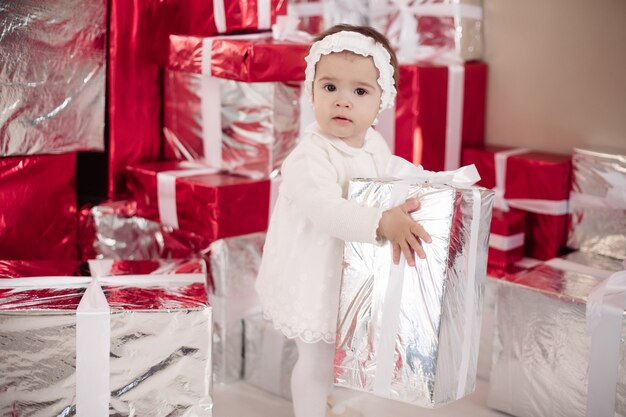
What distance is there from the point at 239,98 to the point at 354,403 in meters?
0.71

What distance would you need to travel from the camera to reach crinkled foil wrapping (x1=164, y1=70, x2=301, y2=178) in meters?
1.62

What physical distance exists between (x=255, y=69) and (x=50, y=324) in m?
0.66

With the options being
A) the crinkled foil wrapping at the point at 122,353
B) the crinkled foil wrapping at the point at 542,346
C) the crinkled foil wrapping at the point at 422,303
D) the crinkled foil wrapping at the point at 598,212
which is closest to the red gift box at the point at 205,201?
the crinkled foil wrapping at the point at 122,353

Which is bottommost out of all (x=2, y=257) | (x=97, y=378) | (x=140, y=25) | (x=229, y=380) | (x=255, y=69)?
(x=229, y=380)

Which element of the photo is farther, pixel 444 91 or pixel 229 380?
pixel 444 91

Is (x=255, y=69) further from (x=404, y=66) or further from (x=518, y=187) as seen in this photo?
(x=518, y=187)

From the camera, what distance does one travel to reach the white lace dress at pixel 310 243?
1290 millimetres

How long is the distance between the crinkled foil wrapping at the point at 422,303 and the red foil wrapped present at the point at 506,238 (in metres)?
0.51

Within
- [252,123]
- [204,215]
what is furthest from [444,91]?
[204,215]

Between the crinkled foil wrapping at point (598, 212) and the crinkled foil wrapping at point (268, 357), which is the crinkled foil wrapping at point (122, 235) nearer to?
the crinkled foil wrapping at point (268, 357)

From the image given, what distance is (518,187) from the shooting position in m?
1.77

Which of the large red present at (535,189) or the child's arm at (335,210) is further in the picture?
the large red present at (535,189)

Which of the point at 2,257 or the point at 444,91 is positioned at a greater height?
the point at 444,91

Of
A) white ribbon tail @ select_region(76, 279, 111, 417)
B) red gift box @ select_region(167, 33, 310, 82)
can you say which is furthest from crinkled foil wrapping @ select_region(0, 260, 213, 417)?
red gift box @ select_region(167, 33, 310, 82)
